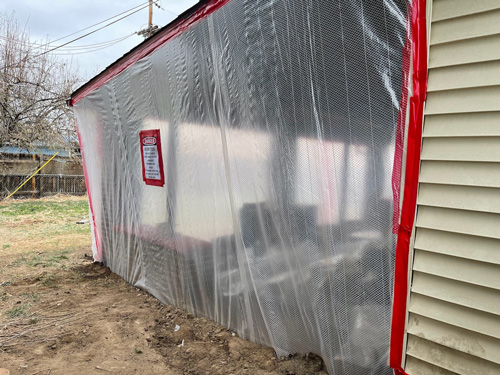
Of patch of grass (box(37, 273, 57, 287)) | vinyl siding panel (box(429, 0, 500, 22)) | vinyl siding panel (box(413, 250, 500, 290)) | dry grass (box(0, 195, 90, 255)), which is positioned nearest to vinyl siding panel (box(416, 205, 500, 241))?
vinyl siding panel (box(413, 250, 500, 290))

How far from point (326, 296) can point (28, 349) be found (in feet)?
7.96

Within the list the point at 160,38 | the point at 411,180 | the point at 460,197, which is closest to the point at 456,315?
the point at 460,197

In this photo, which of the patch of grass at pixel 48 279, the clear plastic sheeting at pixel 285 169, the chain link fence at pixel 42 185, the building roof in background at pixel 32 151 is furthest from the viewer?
the building roof in background at pixel 32 151

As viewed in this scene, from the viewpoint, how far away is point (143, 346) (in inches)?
115

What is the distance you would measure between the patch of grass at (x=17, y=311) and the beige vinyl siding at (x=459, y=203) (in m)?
3.58

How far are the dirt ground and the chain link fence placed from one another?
8.55 m

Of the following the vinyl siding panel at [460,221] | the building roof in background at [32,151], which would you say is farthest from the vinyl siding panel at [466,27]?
the building roof in background at [32,151]

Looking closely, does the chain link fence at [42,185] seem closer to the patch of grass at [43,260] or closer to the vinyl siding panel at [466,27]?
the patch of grass at [43,260]

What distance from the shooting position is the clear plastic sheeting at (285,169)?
184 cm

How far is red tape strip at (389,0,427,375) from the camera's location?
1.61 metres

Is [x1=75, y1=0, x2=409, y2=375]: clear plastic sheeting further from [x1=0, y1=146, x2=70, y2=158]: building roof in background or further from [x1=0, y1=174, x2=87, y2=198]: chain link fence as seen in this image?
[x1=0, y1=146, x2=70, y2=158]: building roof in background

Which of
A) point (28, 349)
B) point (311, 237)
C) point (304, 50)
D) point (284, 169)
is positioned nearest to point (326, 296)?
point (311, 237)

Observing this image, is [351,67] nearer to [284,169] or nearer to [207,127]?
[284,169]

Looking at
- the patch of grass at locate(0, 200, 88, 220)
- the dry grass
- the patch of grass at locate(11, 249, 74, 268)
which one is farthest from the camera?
the patch of grass at locate(0, 200, 88, 220)
